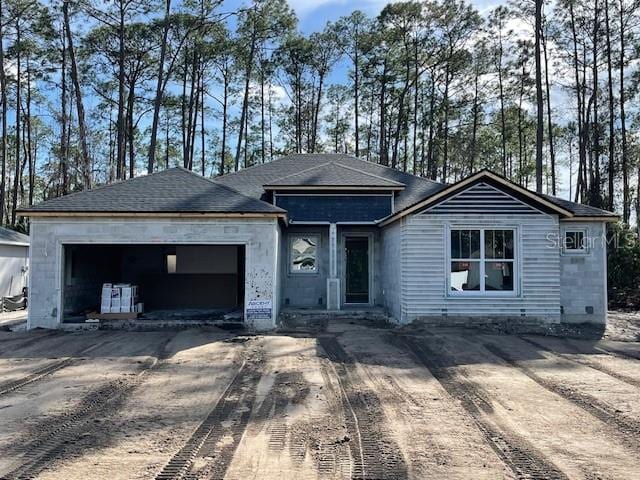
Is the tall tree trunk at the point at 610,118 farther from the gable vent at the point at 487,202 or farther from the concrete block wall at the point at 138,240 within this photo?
the concrete block wall at the point at 138,240

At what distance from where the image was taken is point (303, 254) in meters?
15.0

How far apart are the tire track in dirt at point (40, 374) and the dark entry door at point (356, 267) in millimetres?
8033

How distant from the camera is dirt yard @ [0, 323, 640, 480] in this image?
4062mm

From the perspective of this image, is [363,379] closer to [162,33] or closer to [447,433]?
[447,433]

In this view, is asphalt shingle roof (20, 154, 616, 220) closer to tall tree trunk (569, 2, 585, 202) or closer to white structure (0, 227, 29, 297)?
white structure (0, 227, 29, 297)

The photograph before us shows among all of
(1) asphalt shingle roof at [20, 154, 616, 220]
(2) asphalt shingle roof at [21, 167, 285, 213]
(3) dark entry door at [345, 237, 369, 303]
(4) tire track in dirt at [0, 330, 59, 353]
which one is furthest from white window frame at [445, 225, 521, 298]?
(4) tire track in dirt at [0, 330, 59, 353]

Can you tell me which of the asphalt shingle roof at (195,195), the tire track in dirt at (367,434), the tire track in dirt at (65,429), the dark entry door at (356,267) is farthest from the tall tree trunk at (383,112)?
the tire track in dirt at (65,429)

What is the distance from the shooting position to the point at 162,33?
84.1 ft

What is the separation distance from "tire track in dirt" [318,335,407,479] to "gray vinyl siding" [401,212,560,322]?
4399mm

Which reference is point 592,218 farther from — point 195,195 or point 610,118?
point 610,118

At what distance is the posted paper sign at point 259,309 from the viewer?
1135cm

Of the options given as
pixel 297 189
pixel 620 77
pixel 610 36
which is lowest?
pixel 297 189

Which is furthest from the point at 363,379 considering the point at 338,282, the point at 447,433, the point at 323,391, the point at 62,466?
the point at 338,282

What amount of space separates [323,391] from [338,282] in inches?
297
